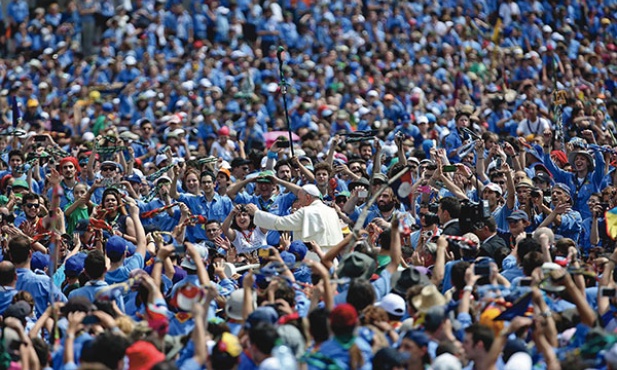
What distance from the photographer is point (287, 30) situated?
28844 mm

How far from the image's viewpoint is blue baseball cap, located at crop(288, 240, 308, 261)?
402 inches

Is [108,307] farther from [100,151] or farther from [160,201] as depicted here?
[100,151]

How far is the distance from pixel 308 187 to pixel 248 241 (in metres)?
1.41

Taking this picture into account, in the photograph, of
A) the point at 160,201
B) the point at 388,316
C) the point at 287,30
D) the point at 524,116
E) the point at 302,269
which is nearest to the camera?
the point at 388,316

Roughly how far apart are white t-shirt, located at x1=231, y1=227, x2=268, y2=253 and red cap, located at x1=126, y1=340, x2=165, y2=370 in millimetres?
5110

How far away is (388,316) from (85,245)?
4.81m

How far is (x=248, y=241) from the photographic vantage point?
12.2 meters

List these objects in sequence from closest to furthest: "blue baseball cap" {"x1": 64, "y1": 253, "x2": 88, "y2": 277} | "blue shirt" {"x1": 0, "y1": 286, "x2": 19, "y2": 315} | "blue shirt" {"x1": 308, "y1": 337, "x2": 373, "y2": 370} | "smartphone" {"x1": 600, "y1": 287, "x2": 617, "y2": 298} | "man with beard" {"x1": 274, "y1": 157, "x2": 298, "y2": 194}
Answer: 1. "blue shirt" {"x1": 308, "y1": 337, "x2": 373, "y2": 370}
2. "smartphone" {"x1": 600, "y1": 287, "x2": 617, "y2": 298}
3. "blue shirt" {"x1": 0, "y1": 286, "x2": 19, "y2": 315}
4. "blue baseball cap" {"x1": 64, "y1": 253, "x2": 88, "y2": 277}
5. "man with beard" {"x1": 274, "y1": 157, "x2": 298, "y2": 194}

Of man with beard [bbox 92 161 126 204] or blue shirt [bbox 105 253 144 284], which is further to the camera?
man with beard [bbox 92 161 126 204]

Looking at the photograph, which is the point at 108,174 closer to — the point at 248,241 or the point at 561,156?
the point at 248,241

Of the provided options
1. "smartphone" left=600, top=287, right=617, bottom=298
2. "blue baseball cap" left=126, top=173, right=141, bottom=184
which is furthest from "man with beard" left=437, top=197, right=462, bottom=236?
"blue baseball cap" left=126, top=173, right=141, bottom=184

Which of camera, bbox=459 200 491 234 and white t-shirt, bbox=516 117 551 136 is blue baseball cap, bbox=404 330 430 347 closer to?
camera, bbox=459 200 491 234

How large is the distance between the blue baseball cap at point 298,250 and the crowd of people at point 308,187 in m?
0.02

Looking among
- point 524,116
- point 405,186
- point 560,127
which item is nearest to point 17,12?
point 524,116
